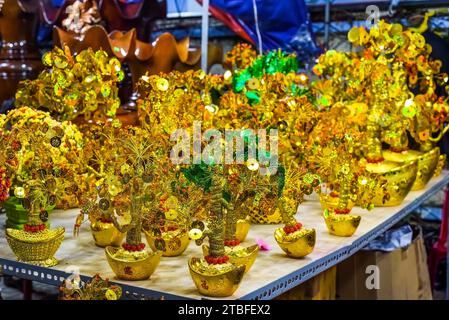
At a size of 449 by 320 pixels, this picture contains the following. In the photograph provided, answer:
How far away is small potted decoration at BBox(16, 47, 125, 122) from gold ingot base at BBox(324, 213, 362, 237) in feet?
2.10

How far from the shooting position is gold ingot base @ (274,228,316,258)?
1568 mm

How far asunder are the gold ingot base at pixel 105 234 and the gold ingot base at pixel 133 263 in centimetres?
20

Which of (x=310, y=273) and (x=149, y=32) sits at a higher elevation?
(x=149, y=32)

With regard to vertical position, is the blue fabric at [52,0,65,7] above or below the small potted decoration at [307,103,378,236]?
above

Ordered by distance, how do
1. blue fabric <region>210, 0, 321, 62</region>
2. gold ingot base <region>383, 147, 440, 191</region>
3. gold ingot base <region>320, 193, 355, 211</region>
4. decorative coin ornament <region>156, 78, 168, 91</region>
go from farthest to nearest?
1. blue fabric <region>210, 0, 321, 62</region>
2. gold ingot base <region>383, 147, 440, 191</region>
3. gold ingot base <region>320, 193, 355, 211</region>
4. decorative coin ornament <region>156, 78, 168, 91</region>

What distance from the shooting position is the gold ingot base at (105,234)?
1.62 meters

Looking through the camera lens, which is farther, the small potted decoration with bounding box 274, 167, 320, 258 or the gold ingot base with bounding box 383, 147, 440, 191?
the gold ingot base with bounding box 383, 147, 440, 191

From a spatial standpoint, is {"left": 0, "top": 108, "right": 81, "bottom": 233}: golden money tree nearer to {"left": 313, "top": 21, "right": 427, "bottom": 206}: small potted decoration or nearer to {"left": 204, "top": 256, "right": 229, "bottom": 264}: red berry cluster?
{"left": 204, "top": 256, "right": 229, "bottom": 264}: red berry cluster

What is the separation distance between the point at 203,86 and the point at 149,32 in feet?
4.35

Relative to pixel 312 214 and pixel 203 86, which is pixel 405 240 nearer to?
pixel 312 214

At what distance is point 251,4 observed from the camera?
342 cm

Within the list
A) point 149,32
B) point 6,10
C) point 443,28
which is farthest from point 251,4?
point 6,10

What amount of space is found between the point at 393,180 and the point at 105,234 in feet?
3.09

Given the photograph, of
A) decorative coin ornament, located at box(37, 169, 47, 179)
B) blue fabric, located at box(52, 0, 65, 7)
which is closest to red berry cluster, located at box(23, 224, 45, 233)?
decorative coin ornament, located at box(37, 169, 47, 179)
